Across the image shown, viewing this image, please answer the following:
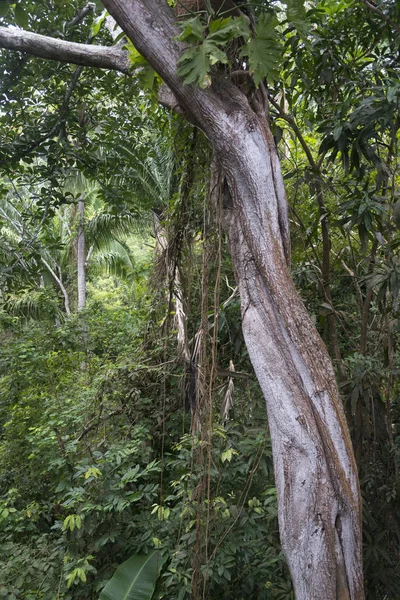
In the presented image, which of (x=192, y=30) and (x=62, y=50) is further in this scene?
(x=62, y=50)

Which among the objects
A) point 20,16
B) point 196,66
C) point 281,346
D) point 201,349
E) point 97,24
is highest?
point 97,24

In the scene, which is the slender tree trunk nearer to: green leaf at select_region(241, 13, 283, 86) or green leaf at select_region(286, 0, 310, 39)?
green leaf at select_region(286, 0, 310, 39)

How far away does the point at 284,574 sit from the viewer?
128 inches

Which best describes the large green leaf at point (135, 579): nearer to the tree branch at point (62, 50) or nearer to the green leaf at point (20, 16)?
the tree branch at point (62, 50)

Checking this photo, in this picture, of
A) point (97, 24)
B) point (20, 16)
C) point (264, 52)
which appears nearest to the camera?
point (264, 52)

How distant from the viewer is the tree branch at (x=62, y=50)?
3018 mm

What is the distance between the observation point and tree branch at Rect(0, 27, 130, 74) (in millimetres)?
3018

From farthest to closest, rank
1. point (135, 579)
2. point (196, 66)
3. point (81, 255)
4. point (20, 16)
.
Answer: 1. point (81, 255)
2. point (135, 579)
3. point (20, 16)
4. point (196, 66)

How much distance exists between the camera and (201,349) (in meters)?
3.47

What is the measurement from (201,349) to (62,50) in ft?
6.17

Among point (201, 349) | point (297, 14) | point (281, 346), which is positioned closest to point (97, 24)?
point (297, 14)

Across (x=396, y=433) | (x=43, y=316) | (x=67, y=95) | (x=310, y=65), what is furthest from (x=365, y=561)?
(x=43, y=316)

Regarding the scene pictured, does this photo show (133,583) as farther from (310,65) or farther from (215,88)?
(310,65)

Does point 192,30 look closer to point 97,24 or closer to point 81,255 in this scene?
point 97,24
